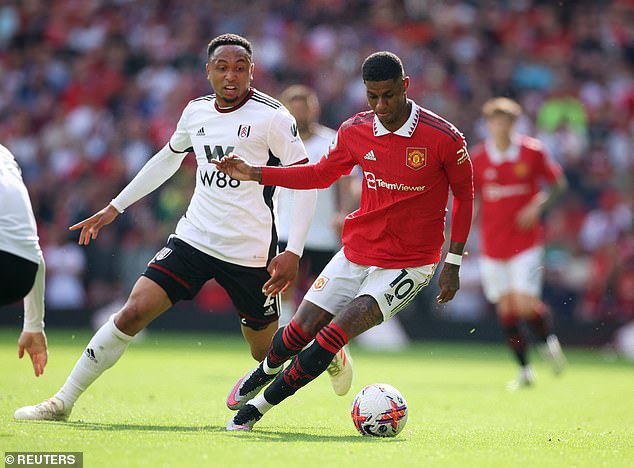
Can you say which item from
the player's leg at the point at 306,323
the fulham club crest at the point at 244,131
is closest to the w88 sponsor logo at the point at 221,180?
the fulham club crest at the point at 244,131

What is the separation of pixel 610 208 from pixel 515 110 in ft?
17.7

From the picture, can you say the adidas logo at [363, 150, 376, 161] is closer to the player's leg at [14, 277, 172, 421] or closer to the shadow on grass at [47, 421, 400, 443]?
the player's leg at [14, 277, 172, 421]

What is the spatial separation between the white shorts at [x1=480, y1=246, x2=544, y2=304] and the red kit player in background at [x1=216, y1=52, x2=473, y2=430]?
5.80 metres

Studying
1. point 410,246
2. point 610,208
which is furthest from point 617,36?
point 410,246

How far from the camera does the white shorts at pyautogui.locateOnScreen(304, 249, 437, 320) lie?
7258 millimetres

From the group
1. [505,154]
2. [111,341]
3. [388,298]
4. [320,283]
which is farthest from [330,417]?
[505,154]

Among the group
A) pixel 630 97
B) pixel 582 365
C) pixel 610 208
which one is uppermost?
pixel 630 97

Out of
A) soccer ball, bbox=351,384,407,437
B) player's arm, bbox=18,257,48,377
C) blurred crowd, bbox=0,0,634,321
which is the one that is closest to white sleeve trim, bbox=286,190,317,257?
soccer ball, bbox=351,384,407,437

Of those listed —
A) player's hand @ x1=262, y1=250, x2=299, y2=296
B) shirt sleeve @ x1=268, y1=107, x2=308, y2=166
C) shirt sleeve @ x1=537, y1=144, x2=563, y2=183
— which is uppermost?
shirt sleeve @ x1=268, y1=107, x2=308, y2=166

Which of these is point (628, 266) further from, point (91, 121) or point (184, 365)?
point (91, 121)

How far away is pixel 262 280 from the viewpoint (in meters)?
7.91

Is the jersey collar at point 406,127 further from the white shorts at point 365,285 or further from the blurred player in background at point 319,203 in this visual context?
the blurred player in background at point 319,203

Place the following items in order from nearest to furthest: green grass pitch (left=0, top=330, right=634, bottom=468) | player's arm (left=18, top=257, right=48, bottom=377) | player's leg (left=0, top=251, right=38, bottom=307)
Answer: green grass pitch (left=0, top=330, right=634, bottom=468), player's leg (left=0, top=251, right=38, bottom=307), player's arm (left=18, top=257, right=48, bottom=377)

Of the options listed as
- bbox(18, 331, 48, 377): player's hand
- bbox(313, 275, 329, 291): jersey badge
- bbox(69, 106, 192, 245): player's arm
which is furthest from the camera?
bbox(69, 106, 192, 245): player's arm
